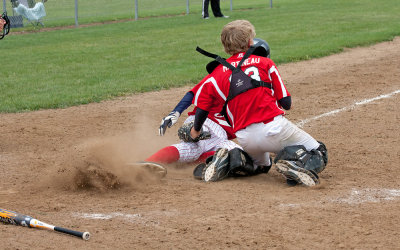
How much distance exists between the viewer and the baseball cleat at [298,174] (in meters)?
5.00

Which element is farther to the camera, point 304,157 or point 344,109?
point 344,109

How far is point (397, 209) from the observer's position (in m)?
4.40

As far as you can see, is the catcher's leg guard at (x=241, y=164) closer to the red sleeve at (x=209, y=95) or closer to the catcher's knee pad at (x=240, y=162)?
the catcher's knee pad at (x=240, y=162)

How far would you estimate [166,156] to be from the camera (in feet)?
19.1

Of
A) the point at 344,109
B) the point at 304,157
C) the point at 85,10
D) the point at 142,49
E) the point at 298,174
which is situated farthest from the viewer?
the point at 85,10

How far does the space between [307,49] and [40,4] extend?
40.6 feet

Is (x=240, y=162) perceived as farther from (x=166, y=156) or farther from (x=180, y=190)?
(x=166, y=156)

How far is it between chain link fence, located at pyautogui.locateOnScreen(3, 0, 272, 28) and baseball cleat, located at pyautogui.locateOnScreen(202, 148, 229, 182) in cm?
1716

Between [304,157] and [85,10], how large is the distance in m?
21.0

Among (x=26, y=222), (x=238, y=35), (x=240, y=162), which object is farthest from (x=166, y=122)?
(x=26, y=222)

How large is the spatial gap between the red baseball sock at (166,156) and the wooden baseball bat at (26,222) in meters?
1.77

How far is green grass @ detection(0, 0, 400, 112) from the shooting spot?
1004cm

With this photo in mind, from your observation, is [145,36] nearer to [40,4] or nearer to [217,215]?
[40,4]

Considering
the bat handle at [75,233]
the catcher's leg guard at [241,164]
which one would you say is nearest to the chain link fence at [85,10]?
the catcher's leg guard at [241,164]
